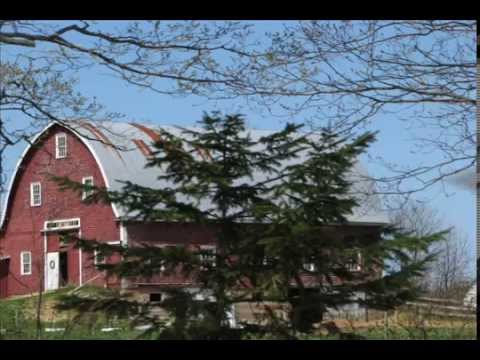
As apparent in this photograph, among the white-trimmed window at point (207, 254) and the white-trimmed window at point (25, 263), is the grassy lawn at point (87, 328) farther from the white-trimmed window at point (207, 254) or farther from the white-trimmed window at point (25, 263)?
the white-trimmed window at point (207, 254)

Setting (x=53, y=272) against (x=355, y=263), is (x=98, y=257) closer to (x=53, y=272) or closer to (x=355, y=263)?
(x=53, y=272)

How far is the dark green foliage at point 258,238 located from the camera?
30.8 ft

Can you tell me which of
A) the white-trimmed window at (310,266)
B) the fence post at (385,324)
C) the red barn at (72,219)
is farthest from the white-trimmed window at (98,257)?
the fence post at (385,324)

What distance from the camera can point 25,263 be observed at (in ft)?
34.3

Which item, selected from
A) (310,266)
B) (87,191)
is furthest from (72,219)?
(310,266)

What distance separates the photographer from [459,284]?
34.0ft

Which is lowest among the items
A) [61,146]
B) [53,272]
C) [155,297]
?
[155,297]

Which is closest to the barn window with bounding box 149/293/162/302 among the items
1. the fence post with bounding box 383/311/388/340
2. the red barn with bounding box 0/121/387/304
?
the red barn with bounding box 0/121/387/304

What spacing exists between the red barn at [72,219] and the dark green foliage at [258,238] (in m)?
0.12

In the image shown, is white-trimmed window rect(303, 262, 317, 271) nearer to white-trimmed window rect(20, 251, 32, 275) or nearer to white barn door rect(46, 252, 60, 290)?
white barn door rect(46, 252, 60, 290)

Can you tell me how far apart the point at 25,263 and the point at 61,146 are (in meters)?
1.29
